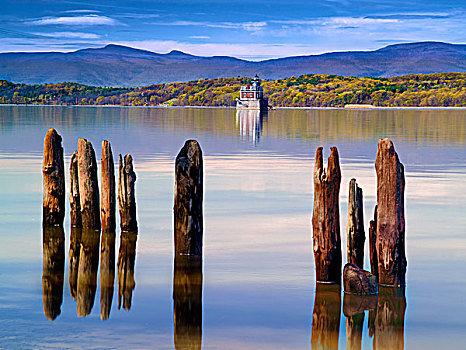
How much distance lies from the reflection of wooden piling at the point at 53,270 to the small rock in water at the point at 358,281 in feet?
14.7

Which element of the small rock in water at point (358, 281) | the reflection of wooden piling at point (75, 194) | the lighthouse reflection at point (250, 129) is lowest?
the small rock in water at point (358, 281)

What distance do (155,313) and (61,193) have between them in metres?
5.57

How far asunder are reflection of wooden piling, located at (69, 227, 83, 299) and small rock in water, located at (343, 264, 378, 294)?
4.35 metres

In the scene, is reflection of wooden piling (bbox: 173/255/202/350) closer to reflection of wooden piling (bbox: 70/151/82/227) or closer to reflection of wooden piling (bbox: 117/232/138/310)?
reflection of wooden piling (bbox: 117/232/138/310)

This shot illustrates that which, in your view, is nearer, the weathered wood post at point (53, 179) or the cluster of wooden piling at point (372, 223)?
the cluster of wooden piling at point (372, 223)

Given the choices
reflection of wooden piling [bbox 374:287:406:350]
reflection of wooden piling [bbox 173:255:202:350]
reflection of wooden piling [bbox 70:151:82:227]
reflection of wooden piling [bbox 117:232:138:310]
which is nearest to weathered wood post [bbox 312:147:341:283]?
reflection of wooden piling [bbox 374:287:406:350]

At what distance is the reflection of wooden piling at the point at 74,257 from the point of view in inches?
523

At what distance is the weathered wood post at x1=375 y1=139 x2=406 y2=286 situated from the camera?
12.0 meters

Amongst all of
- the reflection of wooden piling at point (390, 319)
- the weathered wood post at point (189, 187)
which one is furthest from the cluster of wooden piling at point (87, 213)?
the reflection of wooden piling at point (390, 319)

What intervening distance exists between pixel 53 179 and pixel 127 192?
1.68 meters

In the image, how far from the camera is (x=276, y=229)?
60.5 feet

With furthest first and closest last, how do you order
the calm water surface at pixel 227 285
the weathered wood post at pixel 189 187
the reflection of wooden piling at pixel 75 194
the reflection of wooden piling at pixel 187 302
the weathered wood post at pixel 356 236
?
1. the reflection of wooden piling at pixel 75 194
2. the weathered wood post at pixel 189 187
3. the weathered wood post at pixel 356 236
4. the calm water surface at pixel 227 285
5. the reflection of wooden piling at pixel 187 302

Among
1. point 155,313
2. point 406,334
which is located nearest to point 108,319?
point 155,313

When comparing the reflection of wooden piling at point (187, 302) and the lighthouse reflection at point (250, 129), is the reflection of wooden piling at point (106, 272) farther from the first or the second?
the lighthouse reflection at point (250, 129)
